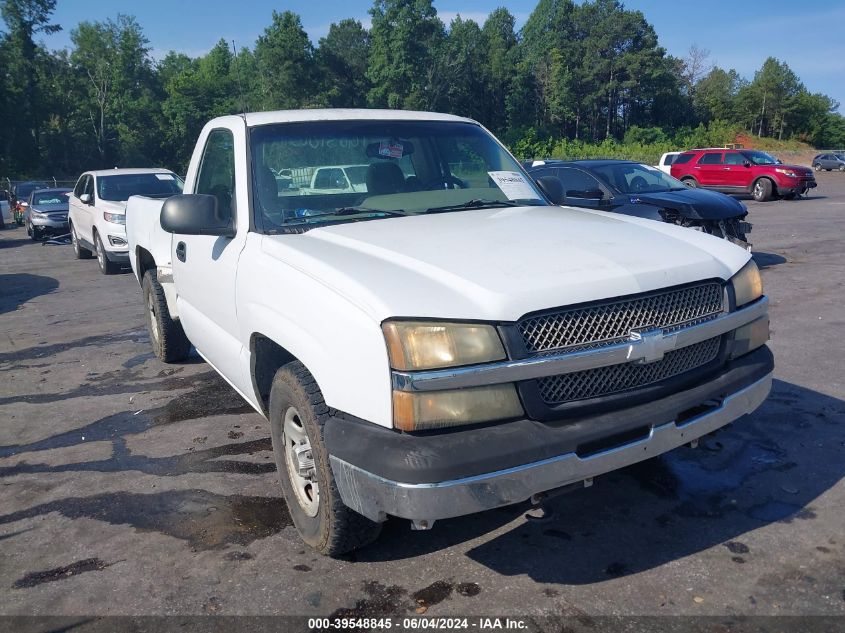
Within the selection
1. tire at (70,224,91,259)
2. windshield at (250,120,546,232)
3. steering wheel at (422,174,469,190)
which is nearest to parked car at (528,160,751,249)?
windshield at (250,120,546,232)

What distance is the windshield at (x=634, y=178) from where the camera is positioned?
11.0 metres

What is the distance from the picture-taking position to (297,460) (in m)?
3.28

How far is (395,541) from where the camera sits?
3381 millimetres

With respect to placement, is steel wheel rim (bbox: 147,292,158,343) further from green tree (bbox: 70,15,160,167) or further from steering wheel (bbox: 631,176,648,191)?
green tree (bbox: 70,15,160,167)

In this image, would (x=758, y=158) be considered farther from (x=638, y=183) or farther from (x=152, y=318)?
(x=152, y=318)

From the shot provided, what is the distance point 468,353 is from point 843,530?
205 centimetres

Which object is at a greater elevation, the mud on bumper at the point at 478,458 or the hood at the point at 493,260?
the hood at the point at 493,260

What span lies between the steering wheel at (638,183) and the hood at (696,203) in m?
0.42

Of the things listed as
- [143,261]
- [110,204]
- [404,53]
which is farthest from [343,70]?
[143,261]

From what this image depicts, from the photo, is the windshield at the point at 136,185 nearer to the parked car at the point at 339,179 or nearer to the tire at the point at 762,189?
the parked car at the point at 339,179

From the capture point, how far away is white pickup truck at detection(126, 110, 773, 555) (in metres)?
2.56

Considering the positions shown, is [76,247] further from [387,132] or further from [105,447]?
[387,132]

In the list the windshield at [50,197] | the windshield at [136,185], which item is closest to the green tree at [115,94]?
the windshield at [50,197]

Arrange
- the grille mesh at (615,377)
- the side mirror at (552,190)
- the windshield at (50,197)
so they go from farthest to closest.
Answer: the windshield at (50,197) < the side mirror at (552,190) < the grille mesh at (615,377)
